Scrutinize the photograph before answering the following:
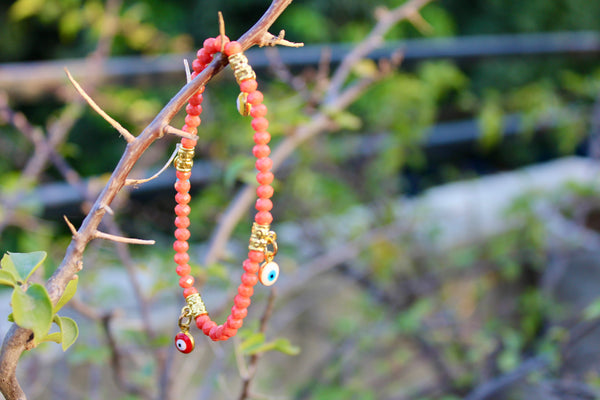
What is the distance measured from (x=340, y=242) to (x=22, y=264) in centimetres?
117

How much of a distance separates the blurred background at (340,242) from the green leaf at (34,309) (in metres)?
0.36

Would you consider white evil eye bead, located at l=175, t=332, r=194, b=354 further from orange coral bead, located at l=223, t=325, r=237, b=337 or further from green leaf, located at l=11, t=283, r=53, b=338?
green leaf, located at l=11, t=283, r=53, b=338

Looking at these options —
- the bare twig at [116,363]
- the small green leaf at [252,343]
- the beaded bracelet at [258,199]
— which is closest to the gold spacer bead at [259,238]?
the beaded bracelet at [258,199]

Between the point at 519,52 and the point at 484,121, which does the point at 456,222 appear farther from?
the point at 519,52

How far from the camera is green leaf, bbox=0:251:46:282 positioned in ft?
1.03

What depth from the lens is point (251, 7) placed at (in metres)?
3.01

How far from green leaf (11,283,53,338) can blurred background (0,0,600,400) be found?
1.18 feet

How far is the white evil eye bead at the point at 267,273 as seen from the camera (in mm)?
432

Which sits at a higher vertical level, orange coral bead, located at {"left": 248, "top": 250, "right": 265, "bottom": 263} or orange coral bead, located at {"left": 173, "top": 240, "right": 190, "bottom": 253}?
orange coral bead, located at {"left": 173, "top": 240, "right": 190, "bottom": 253}

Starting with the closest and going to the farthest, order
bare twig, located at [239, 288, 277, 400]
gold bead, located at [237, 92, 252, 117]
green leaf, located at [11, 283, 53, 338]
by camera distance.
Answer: green leaf, located at [11, 283, 53, 338] < gold bead, located at [237, 92, 252, 117] < bare twig, located at [239, 288, 277, 400]

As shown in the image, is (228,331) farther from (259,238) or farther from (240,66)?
(240,66)

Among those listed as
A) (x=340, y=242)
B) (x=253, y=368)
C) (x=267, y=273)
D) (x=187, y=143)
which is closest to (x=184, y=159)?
(x=187, y=143)

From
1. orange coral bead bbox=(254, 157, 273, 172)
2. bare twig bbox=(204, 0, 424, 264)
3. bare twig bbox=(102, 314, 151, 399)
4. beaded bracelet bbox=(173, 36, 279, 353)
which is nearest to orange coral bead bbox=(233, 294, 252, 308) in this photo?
beaded bracelet bbox=(173, 36, 279, 353)

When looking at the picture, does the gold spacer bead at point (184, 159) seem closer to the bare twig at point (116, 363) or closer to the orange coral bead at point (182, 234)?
the orange coral bead at point (182, 234)
